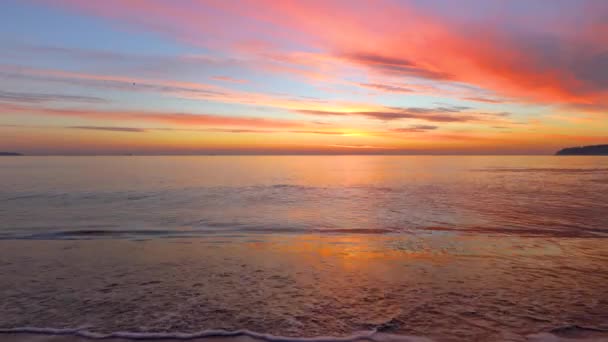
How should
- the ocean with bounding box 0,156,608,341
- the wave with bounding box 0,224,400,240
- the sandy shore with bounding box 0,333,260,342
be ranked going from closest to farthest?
the sandy shore with bounding box 0,333,260,342, the ocean with bounding box 0,156,608,341, the wave with bounding box 0,224,400,240

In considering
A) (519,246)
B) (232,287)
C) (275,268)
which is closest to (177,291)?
(232,287)

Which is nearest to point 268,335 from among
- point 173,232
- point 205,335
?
point 205,335

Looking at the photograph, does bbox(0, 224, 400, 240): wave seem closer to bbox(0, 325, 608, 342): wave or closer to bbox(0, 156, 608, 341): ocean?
bbox(0, 156, 608, 341): ocean

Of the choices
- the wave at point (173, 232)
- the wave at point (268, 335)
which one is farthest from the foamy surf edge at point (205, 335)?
the wave at point (173, 232)

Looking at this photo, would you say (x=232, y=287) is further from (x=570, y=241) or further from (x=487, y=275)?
(x=570, y=241)

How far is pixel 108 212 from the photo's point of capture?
21.5m

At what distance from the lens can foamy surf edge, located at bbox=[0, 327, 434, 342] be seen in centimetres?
623

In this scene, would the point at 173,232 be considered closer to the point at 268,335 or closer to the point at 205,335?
the point at 205,335

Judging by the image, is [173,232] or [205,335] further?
[173,232]

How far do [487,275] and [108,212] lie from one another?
20032 millimetres

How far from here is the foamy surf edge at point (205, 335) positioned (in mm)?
6230

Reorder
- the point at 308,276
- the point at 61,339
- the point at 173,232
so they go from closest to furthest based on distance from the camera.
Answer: the point at 61,339 → the point at 308,276 → the point at 173,232

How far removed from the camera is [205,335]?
6.34m

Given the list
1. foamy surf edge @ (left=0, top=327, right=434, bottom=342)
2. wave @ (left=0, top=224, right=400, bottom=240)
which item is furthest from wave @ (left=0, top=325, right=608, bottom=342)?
wave @ (left=0, top=224, right=400, bottom=240)
